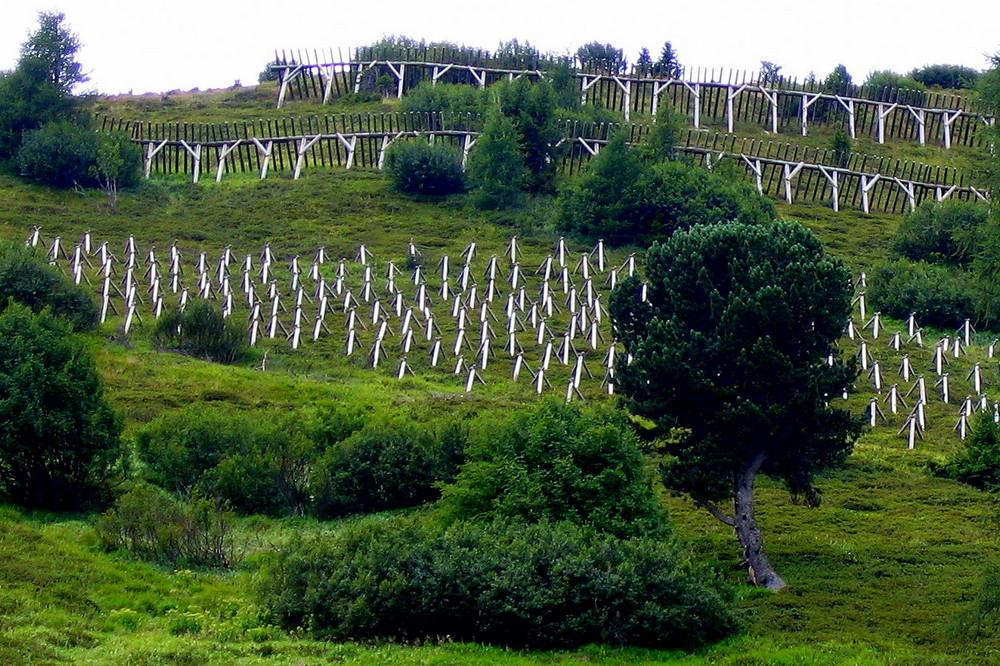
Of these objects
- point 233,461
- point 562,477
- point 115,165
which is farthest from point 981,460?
point 115,165

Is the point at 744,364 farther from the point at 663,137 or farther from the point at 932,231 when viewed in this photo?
the point at 663,137

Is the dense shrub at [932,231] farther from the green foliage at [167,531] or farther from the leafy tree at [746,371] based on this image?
the green foliage at [167,531]

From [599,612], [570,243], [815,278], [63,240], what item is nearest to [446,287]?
[570,243]

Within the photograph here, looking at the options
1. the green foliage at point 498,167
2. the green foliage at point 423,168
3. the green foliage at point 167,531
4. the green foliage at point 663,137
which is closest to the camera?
the green foliage at point 167,531

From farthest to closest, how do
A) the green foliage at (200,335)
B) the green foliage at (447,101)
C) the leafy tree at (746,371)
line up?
1. the green foliage at (447,101)
2. the green foliage at (200,335)
3. the leafy tree at (746,371)

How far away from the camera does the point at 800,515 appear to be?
1650 inches

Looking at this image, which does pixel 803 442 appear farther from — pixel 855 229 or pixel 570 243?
pixel 855 229

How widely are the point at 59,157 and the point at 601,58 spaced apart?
130 feet

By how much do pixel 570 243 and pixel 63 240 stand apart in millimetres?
23464

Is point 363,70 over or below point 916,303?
over

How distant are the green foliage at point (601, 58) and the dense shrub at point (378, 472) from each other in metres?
65.4

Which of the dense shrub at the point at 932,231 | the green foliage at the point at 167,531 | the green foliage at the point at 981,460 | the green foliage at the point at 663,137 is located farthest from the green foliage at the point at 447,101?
the green foliage at the point at 167,531

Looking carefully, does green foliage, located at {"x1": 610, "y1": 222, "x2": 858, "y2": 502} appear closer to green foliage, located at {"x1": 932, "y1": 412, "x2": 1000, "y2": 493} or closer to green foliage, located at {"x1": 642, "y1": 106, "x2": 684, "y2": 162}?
green foliage, located at {"x1": 932, "y1": 412, "x2": 1000, "y2": 493}

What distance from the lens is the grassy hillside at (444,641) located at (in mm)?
27391
